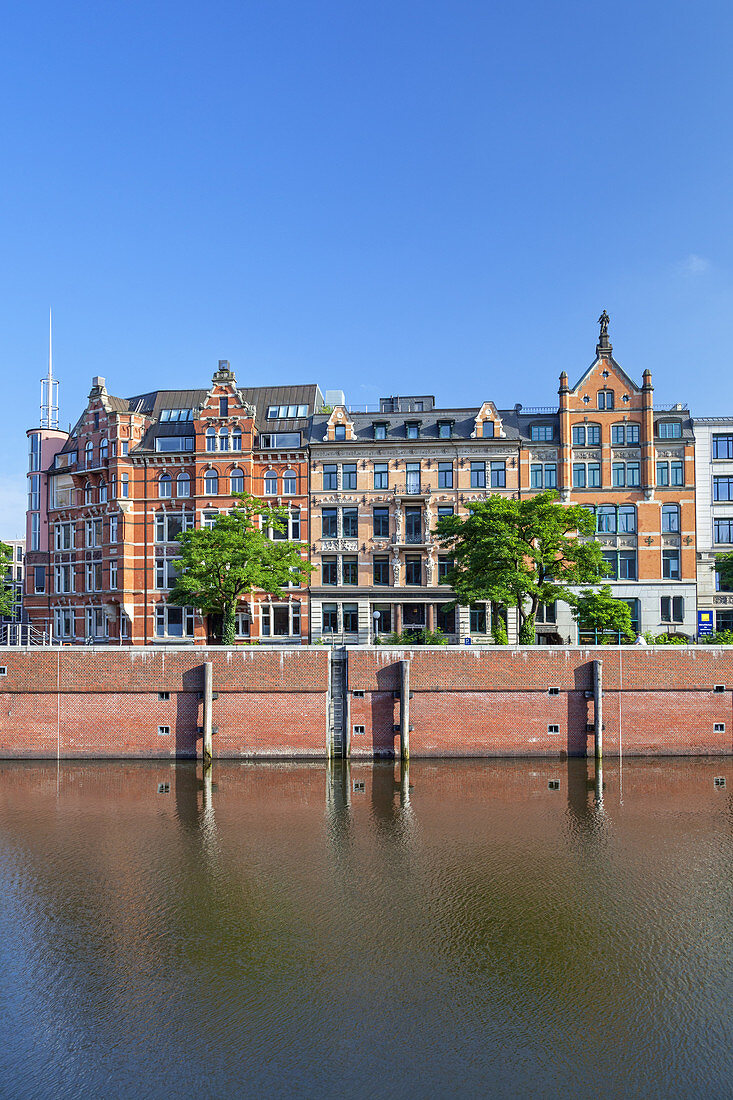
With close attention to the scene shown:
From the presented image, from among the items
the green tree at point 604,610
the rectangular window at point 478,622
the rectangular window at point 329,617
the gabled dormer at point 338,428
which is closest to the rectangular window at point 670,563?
the green tree at point 604,610

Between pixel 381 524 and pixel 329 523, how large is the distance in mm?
3795

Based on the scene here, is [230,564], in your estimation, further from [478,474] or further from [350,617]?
[478,474]

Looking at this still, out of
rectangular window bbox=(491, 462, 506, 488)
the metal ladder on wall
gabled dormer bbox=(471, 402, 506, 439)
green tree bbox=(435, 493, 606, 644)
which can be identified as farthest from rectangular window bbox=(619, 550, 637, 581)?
the metal ladder on wall

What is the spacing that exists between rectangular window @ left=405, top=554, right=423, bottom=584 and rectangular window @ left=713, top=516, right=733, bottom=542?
2065cm

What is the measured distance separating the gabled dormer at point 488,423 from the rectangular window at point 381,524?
8460 millimetres

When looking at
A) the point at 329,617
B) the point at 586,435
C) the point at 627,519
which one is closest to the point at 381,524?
the point at 329,617

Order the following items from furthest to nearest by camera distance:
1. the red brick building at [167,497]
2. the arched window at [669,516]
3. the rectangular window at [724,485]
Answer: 1. the red brick building at [167,497]
2. the rectangular window at [724,485]
3. the arched window at [669,516]

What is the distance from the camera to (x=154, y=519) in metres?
55.3

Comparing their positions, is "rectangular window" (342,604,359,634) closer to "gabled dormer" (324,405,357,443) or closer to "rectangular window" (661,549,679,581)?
"gabled dormer" (324,405,357,443)

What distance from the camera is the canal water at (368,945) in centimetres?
1386

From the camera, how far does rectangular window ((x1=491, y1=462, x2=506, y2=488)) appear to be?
177 ft

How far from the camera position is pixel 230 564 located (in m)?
44.5

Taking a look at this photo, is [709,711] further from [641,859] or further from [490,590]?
[641,859]

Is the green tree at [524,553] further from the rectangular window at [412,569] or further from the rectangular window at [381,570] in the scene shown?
the rectangular window at [381,570]
